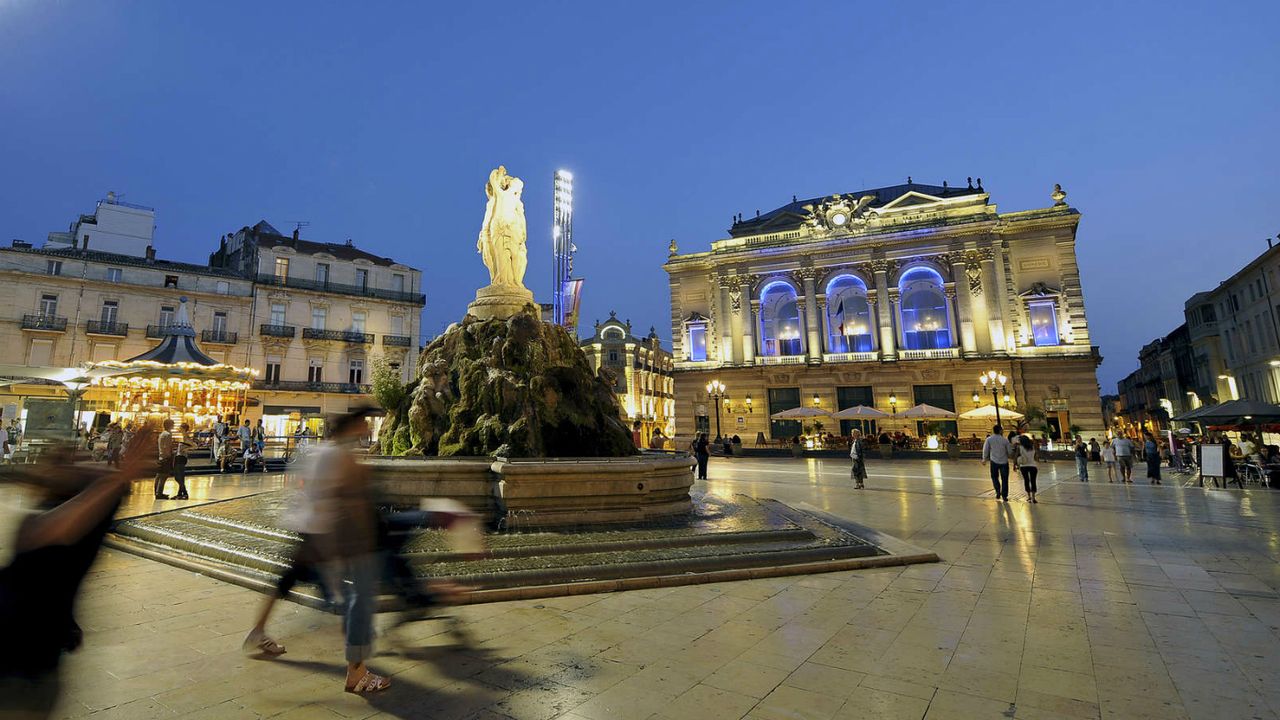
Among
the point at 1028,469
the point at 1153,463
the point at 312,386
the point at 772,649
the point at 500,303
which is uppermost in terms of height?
the point at 312,386

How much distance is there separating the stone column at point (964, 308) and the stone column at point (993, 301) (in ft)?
3.09

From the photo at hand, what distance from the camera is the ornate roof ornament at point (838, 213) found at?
128 feet

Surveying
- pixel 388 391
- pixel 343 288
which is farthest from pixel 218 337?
pixel 388 391

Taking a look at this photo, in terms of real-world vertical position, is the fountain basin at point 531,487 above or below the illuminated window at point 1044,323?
below

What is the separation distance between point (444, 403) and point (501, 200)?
5128mm

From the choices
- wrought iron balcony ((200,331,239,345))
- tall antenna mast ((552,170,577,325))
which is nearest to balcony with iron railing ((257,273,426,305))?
wrought iron balcony ((200,331,239,345))

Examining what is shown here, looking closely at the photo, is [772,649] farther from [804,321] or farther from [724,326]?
[724,326]

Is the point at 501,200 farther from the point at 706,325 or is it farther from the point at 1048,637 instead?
the point at 706,325

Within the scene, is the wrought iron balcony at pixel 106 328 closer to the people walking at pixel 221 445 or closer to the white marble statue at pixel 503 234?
the people walking at pixel 221 445

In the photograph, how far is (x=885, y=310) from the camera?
36812 millimetres

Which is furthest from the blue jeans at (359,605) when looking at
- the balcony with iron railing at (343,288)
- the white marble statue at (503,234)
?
the balcony with iron railing at (343,288)

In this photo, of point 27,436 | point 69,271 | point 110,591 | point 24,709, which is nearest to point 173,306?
point 69,271

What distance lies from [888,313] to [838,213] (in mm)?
8055

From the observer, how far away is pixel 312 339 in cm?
3884
